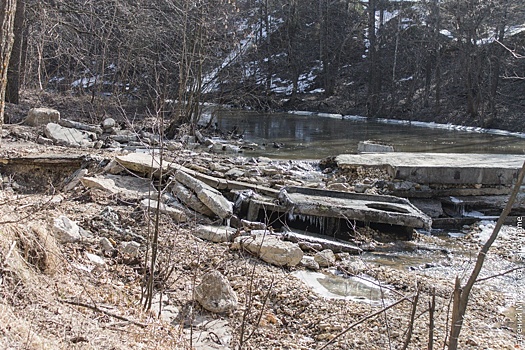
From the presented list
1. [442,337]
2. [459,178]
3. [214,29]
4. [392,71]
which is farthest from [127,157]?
[392,71]

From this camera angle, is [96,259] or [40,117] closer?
[96,259]

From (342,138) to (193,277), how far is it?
15.5 m

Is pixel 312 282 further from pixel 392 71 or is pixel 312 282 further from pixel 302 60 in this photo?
pixel 302 60

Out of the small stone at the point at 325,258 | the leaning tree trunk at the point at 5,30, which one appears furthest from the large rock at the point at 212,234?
the leaning tree trunk at the point at 5,30

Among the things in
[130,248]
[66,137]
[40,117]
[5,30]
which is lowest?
[130,248]

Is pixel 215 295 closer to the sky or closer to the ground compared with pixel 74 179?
closer to the ground

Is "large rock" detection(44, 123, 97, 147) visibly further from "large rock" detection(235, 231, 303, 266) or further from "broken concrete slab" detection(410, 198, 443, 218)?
"broken concrete slab" detection(410, 198, 443, 218)

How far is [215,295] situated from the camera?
15.7 feet

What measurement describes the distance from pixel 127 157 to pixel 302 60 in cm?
3399

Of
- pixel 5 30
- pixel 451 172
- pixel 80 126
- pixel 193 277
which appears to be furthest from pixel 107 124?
pixel 5 30

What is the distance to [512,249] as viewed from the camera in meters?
7.75

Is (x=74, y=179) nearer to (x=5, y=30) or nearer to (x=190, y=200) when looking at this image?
(x=190, y=200)

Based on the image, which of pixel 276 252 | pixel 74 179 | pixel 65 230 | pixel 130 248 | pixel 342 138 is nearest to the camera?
pixel 65 230

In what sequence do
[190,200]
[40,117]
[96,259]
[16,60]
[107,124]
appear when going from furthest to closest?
[107,124] < [16,60] < [40,117] < [190,200] < [96,259]
